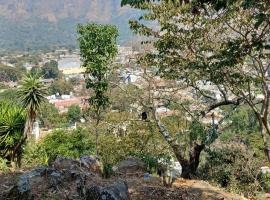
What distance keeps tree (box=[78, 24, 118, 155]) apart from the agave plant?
3321 mm

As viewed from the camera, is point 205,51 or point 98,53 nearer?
point 205,51

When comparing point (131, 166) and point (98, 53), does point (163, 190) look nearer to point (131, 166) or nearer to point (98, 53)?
point (131, 166)

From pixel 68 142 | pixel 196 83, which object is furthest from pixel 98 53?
pixel 68 142

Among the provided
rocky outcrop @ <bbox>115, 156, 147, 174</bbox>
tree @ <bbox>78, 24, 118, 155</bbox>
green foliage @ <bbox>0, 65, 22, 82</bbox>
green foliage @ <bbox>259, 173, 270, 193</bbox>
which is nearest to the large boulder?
rocky outcrop @ <bbox>115, 156, 147, 174</bbox>

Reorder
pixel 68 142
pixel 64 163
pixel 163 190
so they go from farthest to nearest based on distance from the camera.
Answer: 1. pixel 68 142
2. pixel 64 163
3. pixel 163 190

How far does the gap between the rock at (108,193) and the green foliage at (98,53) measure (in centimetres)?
840

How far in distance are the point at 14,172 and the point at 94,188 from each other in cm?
236

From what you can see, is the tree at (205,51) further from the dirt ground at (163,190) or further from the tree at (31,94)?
the tree at (31,94)

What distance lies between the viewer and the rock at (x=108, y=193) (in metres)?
4.79

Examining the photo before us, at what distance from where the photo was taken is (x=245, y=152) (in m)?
8.65

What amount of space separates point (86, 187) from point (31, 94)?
604 cm

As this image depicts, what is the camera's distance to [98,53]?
1357cm

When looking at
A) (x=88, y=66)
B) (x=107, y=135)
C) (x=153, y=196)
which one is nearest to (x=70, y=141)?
(x=107, y=135)

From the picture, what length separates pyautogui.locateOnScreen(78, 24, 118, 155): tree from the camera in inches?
530
